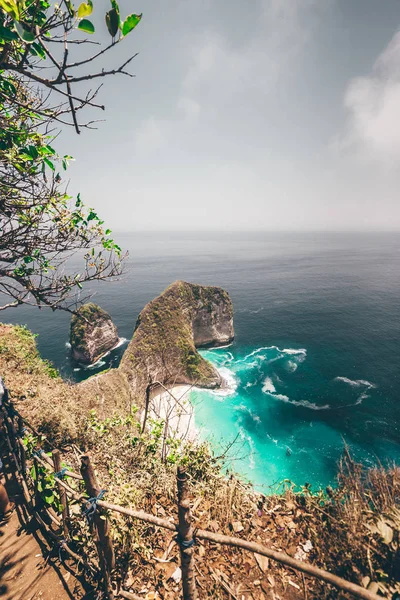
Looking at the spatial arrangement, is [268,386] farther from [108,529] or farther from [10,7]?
[10,7]

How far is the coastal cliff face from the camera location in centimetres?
3225

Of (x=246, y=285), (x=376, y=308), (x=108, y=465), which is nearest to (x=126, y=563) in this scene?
(x=108, y=465)

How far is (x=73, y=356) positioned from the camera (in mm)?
42812

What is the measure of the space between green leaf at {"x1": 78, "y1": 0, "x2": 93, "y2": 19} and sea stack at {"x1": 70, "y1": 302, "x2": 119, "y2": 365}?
40.1 metres

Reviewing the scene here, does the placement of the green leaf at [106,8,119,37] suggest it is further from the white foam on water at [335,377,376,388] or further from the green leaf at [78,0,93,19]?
the white foam on water at [335,377,376,388]

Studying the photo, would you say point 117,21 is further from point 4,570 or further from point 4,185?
point 4,570

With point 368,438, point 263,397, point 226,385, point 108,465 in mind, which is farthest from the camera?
point 226,385

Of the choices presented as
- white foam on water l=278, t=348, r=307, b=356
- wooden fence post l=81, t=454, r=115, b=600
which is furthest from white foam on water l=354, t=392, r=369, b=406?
wooden fence post l=81, t=454, r=115, b=600

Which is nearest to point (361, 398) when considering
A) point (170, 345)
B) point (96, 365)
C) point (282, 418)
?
point (282, 418)

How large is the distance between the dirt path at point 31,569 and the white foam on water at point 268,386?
33322mm

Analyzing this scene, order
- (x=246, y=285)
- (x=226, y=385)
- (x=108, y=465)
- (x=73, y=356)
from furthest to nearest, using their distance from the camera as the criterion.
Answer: (x=246, y=285) < (x=73, y=356) < (x=226, y=385) < (x=108, y=465)

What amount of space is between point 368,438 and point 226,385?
17.7 meters

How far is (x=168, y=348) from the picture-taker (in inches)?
1419

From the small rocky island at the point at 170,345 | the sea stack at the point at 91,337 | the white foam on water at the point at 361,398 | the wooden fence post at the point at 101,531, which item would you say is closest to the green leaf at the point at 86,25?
the wooden fence post at the point at 101,531
